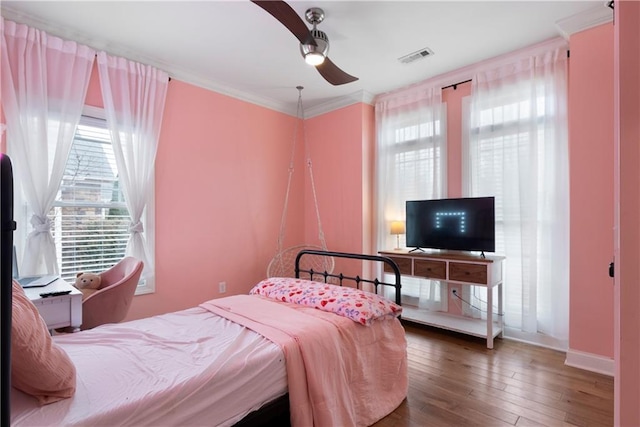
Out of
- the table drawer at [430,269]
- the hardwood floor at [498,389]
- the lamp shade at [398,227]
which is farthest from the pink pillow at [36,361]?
the lamp shade at [398,227]

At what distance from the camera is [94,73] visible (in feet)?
9.32

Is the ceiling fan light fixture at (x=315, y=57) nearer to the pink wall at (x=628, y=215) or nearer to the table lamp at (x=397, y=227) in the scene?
the pink wall at (x=628, y=215)

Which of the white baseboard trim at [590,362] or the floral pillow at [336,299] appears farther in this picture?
the white baseboard trim at [590,362]

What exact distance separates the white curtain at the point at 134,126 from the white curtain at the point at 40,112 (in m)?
0.22

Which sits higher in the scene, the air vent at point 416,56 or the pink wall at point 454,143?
the air vent at point 416,56

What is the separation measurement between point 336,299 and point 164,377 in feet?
3.42

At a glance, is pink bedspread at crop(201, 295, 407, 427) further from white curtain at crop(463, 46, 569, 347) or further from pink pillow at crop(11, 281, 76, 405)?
white curtain at crop(463, 46, 569, 347)

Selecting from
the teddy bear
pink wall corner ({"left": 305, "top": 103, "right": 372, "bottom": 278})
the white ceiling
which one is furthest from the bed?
the white ceiling

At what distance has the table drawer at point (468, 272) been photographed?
9.51ft

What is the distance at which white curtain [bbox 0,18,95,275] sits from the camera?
2379mm

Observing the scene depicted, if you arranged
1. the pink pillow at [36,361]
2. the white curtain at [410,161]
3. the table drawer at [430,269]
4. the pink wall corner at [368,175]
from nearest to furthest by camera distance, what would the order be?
the pink pillow at [36,361] < the table drawer at [430,269] < the white curtain at [410,161] < the pink wall corner at [368,175]

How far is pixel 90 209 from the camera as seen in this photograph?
2.87 meters

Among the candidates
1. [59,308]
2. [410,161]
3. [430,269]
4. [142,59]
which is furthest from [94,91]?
[430,269]

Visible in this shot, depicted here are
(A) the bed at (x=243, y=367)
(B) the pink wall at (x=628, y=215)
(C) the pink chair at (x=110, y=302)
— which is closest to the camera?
(B) the pink wall at (x=628, y=215)
